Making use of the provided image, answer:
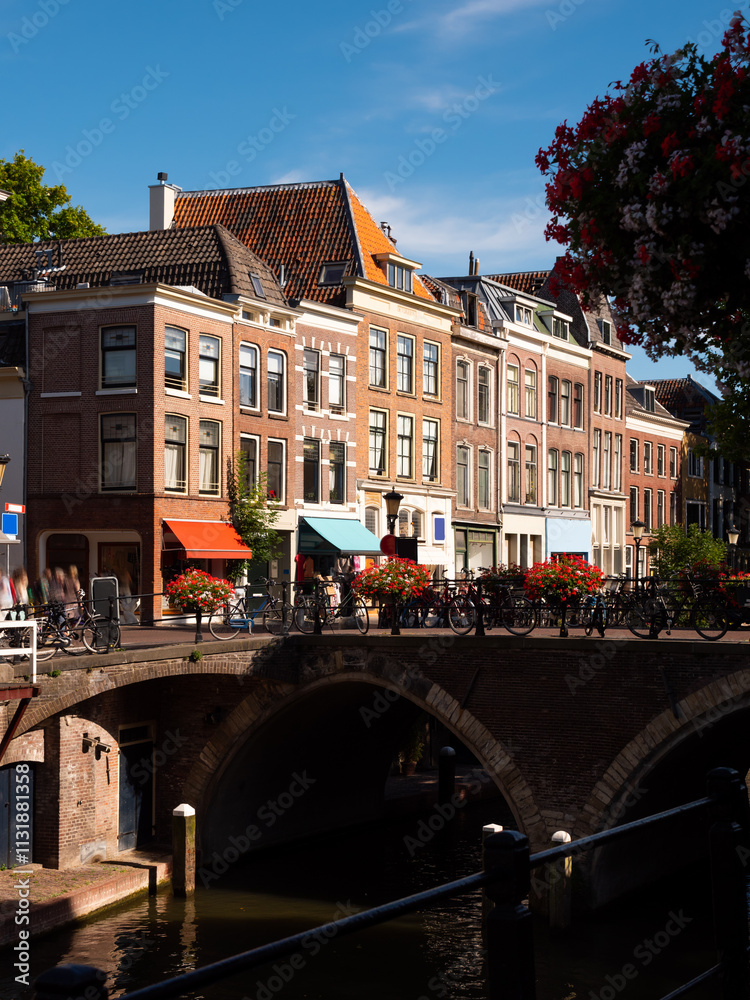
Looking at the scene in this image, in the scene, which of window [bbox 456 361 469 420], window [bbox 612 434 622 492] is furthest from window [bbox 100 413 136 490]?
window [bbox 612 434 622 492]

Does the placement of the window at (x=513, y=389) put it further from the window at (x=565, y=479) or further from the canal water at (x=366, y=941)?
the canal water at (x=366, y=941)

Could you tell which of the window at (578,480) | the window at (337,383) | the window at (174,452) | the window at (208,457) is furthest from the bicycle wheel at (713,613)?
the window at (578,480)

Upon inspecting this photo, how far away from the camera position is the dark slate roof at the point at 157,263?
112 ft

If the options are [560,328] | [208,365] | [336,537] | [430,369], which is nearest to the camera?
[208,365]

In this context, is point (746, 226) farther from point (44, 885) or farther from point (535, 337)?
point (535, 337)

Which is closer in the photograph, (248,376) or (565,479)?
(248,376)

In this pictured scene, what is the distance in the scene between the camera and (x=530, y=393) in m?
48.4

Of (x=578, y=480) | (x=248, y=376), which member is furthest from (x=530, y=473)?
(x=248, y=376)

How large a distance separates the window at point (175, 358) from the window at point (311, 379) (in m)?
5.33

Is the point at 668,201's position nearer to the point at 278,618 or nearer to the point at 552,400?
the point at 278,618

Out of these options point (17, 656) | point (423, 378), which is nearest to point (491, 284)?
point (423, 378)

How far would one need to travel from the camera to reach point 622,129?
7.03 m

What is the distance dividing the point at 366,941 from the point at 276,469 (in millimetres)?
Answer: 17440

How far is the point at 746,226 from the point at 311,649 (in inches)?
771
